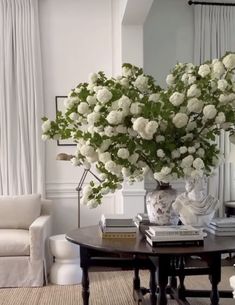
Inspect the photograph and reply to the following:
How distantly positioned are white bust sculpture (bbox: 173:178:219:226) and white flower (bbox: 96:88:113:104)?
0.78 meters

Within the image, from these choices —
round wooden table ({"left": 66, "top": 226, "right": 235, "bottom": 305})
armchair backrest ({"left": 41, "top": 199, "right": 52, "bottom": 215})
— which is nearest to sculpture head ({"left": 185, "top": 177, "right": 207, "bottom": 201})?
round wooden table ({"left": 66, "top": 226, "right": 235, "bottom": 305})

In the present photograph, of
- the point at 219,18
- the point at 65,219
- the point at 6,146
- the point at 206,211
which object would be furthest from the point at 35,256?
the point at 219,18

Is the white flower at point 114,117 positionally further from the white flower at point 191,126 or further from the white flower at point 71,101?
the white flower at point 191,126

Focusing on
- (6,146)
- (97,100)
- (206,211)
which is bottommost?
(206,211)

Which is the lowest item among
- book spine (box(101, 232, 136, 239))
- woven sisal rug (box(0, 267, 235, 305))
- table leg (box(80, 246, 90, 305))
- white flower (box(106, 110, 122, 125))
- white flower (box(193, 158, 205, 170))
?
woven sisal rug (box(0, 267, 235, 305))

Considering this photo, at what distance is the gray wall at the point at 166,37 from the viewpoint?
489 centimetres

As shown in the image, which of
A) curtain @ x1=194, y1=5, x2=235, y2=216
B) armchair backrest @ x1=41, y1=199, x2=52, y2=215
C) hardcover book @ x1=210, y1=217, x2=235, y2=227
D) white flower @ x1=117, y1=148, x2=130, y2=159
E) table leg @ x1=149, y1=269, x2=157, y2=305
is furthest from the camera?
curtain @ x1=194, y1=5, x2=235, y2=216

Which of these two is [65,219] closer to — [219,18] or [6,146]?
[6,146]

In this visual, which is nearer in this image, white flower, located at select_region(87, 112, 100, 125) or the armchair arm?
white flower, located at select_region(87, 112, 100, 125)

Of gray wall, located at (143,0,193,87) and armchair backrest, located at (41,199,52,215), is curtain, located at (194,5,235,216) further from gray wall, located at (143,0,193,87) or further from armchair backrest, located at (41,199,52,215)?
armchair backrest, located at (41,199,52,215)

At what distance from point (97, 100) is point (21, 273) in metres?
2.27

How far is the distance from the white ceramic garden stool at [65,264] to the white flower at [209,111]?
2.26 metres

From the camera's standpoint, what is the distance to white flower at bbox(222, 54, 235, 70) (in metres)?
2.25

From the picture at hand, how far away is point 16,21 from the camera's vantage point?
4.72 m
